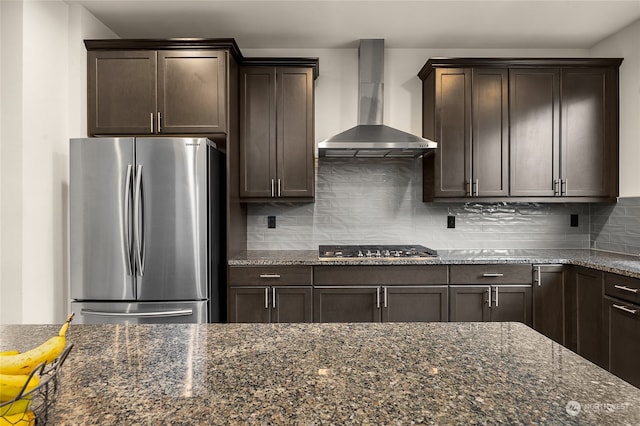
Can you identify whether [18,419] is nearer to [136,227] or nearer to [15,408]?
[15,408]

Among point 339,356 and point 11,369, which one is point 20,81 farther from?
point 339,356

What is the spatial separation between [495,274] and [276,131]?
1960 millimetres

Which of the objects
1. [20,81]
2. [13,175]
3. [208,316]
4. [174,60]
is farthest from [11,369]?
[174,60]

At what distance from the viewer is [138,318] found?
2.48m

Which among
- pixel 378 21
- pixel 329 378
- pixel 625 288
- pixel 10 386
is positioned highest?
pixel 378 21

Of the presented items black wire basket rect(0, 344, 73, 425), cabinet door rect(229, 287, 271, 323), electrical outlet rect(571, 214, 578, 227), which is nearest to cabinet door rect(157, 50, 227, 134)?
cabinet door rect(229, 287, 271, 323)

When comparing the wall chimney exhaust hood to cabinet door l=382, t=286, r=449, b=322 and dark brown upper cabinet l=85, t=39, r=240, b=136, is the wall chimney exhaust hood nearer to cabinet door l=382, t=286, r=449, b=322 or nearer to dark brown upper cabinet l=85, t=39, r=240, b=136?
dark brown upper cabinet l=85, t=39, r=240, b=136

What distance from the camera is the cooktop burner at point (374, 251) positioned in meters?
2.90

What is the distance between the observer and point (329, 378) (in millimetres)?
840

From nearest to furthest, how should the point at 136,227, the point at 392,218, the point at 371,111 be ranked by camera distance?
1. the point at 136,227
2. the point at 371,111
3. the point at 392,218

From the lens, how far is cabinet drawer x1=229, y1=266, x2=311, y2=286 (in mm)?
2777

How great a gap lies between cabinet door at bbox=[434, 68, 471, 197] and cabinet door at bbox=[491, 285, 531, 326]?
79cm

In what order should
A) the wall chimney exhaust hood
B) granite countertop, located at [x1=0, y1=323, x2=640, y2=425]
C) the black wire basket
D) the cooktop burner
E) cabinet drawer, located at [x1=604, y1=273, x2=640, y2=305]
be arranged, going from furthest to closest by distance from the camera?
the wall chimney exhaust hood → the cooktop burner → cabinet drawer, located at [x1=604, y1=273, x2=640, y2=305] → granite countertop, located at [x1=0, y1=323, x2=640, y2=425] → the black wire basket

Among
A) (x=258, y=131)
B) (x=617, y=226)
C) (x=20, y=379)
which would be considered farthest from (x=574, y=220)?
(x=20, y=379)
